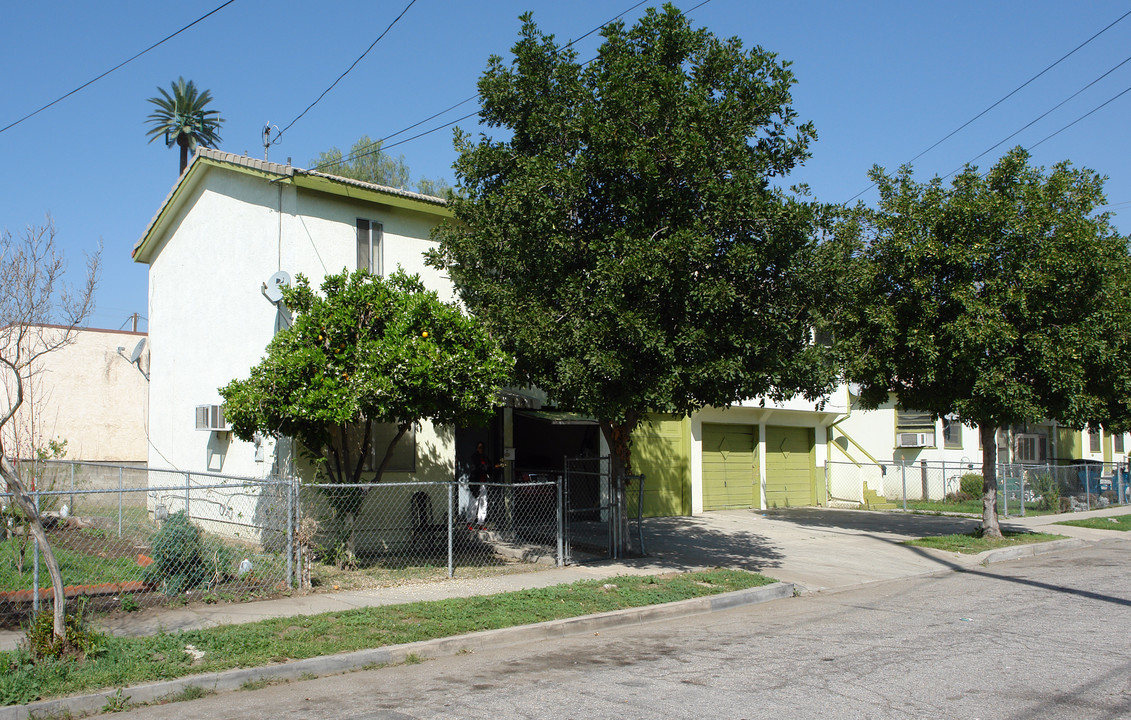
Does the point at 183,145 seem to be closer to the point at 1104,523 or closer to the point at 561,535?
the point at 561,535

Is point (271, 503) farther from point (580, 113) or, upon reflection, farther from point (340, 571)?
point (580, 113)

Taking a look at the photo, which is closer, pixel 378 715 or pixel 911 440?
pixel 378 715

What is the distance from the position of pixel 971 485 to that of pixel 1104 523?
647cm

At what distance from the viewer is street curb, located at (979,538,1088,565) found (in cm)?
1475

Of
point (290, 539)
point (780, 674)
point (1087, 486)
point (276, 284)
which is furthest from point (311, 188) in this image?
point (1087, 486)

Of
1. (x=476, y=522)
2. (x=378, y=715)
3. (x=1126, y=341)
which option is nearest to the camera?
(x=378, y=715)

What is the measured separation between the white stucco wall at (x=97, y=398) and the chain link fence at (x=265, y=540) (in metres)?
6.27

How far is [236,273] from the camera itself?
14.7 metres

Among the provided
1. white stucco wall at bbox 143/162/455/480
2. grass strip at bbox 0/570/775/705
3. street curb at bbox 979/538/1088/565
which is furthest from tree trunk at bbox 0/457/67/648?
street curb at bbox 979/538/1088/565

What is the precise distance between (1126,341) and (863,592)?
364 inches

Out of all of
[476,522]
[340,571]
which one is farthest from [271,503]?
[476,522]

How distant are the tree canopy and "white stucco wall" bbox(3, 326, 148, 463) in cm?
1382

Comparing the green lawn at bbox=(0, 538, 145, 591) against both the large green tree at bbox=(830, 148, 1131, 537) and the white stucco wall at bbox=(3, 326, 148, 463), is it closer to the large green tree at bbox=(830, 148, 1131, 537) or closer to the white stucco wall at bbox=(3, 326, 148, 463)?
the large green tree at bbox=(830, 148, 1131, 537)

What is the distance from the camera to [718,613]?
9.96 meters
